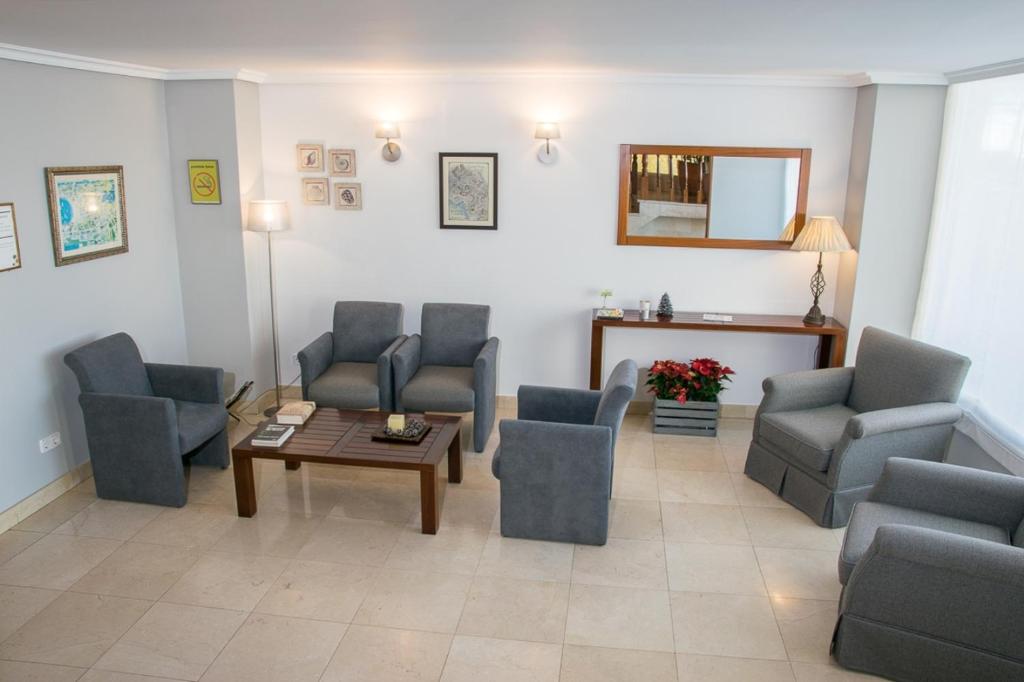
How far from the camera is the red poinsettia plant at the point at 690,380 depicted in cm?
556

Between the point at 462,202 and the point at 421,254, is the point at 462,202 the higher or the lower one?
the higher one

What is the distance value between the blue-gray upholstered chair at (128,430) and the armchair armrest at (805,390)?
3.40m

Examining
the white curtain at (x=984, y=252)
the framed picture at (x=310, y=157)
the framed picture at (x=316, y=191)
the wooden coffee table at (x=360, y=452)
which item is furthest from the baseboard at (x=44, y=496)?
the white curtain at (x=984, y=252)

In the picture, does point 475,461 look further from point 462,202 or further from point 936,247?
point 936,247

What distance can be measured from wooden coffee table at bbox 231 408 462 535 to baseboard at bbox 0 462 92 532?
105 centimetres

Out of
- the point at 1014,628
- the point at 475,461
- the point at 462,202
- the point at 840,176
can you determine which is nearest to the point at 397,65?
the point at 462,202

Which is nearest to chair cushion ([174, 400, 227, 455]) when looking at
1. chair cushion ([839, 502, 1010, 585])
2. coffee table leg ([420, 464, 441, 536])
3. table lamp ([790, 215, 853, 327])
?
coffee table leg ([420, 464, 441, 536])

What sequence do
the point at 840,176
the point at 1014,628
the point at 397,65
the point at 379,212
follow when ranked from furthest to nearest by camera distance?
the point at 379,212, the point at 840,176, the point at 397,65, the point at 1014,628

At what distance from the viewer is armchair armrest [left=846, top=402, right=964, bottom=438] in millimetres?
4074

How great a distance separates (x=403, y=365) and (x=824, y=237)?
9.74ft

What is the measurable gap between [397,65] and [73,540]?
3.39 metres

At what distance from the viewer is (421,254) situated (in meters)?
5.94

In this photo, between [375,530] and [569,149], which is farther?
[569,149]

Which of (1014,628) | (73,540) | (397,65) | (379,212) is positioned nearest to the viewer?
(1014,628)
